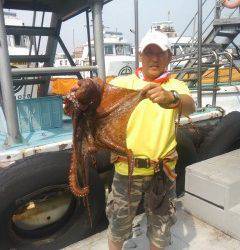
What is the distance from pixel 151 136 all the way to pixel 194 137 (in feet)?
8.27

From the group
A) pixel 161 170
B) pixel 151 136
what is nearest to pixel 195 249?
pixel 161 170

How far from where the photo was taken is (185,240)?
9.63 ft

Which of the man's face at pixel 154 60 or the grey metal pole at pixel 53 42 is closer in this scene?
the man's face at pixel 154 60

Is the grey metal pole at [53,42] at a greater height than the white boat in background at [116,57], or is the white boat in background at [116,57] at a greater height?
the grey metal pole at [53,42]

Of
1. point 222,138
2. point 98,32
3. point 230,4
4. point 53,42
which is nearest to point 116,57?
point 230,4

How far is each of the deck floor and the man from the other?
50 centimetres

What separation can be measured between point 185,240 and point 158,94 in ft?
5.41

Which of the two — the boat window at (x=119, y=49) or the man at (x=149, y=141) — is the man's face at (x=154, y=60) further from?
the boat window at (x=119, y=49)

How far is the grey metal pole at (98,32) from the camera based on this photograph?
3381mm

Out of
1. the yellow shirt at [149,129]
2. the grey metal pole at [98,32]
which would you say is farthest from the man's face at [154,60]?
the grey metal pole at [98,32]

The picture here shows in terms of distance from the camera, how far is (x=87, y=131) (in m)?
2.07

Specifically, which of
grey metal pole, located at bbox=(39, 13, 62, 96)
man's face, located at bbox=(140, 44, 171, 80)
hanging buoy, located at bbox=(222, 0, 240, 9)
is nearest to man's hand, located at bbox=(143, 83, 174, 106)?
man's face, located at bbox=(140, 44, 171, 80)

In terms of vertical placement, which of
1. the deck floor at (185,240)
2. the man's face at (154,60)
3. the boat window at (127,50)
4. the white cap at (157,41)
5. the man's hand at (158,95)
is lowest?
the deck floor at (185,240)

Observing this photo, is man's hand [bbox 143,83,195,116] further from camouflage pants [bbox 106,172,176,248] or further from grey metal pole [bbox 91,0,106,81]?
grey metal pole [bbox 91,0,106,81]
